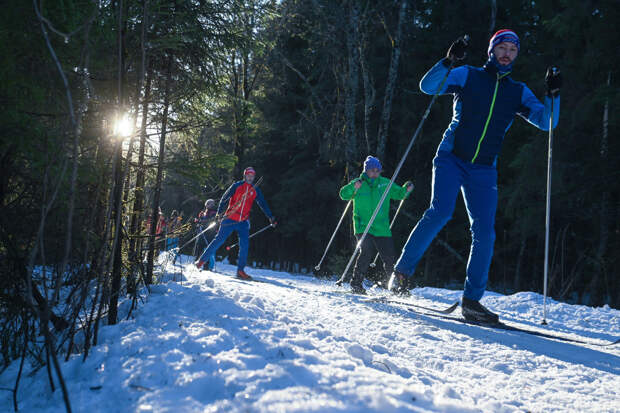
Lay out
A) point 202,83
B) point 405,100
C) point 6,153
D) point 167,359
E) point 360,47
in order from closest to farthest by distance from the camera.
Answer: point 167,359 < point 6,153 < point 202,83 < point 360,47 < point 405,100

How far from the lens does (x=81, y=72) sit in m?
2.34

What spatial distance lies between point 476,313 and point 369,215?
9.53ft

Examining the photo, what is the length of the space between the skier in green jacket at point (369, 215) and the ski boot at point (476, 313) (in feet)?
7.82

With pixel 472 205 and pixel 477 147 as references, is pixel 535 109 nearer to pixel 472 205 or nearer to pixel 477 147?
pixel 477 147

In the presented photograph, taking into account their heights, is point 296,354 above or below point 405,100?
below

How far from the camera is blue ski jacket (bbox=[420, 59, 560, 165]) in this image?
3.97m

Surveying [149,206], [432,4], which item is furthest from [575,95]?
[149,206]

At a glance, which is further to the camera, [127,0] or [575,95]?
[575,95]

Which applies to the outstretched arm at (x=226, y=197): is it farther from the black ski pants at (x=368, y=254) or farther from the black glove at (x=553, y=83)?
the black glove at (x=553, y=83)

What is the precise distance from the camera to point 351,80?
40.3 ft

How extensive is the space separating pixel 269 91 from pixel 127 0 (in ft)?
54.4

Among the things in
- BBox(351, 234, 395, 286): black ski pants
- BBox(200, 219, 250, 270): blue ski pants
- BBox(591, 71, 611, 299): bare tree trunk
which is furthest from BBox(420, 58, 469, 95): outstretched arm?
BBox(591, 71, 611, 299): bare tree trunk

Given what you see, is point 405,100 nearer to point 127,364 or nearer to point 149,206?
point 149,206

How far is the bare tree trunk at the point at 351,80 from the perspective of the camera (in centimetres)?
1187
